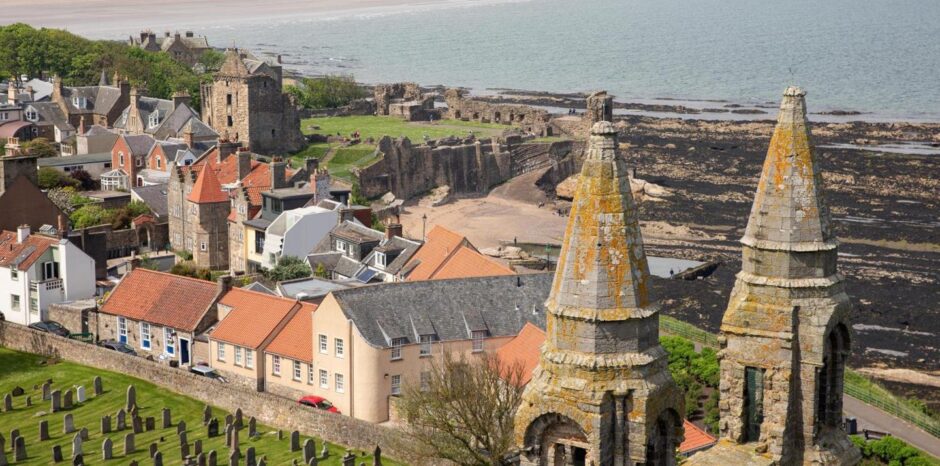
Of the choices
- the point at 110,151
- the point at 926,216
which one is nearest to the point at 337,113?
the point at 110,151

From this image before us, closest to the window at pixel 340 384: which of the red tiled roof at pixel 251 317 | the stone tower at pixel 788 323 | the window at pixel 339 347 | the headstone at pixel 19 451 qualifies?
the window at pixel 339 347

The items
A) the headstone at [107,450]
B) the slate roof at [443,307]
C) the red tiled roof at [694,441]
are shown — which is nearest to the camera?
the red tiled roof at [694,441]

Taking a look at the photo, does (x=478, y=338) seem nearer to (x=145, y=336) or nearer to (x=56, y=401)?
(x=56, y=401)

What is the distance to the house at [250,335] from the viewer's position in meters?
55.2

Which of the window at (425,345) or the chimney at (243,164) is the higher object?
the chimney at (243,164)

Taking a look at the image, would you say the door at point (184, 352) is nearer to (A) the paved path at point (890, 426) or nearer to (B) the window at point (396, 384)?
(B) the window at point (396, 384)

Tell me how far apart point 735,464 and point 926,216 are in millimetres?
76556

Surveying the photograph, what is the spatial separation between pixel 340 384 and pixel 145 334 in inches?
456

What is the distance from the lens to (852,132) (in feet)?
443

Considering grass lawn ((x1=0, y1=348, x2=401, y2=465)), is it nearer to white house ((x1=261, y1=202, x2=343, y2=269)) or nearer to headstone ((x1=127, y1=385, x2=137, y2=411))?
headstone ((x1=127, y1=385, x2=137, y2=411))

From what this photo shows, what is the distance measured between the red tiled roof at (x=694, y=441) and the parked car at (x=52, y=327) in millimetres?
27692

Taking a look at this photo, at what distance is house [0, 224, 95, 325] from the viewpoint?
211 feet

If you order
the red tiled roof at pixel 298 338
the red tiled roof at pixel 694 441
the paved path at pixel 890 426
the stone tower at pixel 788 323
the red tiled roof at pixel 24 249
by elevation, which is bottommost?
the paved path at pixel 890 426

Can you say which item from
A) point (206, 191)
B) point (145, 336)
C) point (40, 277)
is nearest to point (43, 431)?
point (145, 336)
